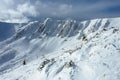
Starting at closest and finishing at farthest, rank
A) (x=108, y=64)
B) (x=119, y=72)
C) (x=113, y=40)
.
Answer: (x=119, y=72) < (x=108, y=64) < (x=113, y=40)

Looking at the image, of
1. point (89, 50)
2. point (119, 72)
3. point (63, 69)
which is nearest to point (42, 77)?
point (63, 69)

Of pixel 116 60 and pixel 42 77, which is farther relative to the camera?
pixel 42 77

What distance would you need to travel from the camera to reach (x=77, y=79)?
52.7 meters

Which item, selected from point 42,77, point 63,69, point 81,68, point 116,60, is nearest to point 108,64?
point 116,60

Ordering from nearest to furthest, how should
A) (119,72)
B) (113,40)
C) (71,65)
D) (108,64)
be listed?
(119,72) < (108,64) < (71,65) < (113,40)

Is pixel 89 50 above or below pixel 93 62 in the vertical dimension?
above

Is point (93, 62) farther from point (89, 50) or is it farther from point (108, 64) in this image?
point (89, 50)

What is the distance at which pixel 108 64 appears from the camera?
54.1 m

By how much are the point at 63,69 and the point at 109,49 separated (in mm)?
10819

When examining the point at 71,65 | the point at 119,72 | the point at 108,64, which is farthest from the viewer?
the point at 71,65

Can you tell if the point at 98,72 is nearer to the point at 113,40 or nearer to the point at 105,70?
the point at 105,70

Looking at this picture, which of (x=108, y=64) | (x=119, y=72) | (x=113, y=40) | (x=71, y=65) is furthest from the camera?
(x=113, y=40)

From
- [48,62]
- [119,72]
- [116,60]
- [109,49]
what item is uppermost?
[48,62]

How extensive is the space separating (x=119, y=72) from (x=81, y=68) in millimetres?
8988
